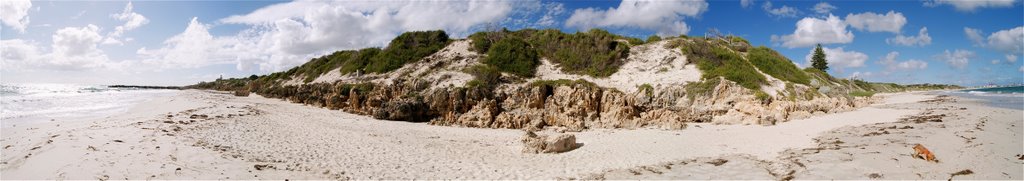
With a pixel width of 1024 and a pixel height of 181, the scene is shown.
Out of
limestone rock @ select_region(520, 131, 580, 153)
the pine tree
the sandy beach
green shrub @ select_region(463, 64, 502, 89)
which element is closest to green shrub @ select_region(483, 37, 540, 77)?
green shrub @ select_region(463, 64, 502, 89)

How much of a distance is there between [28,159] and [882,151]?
18121 millimetres

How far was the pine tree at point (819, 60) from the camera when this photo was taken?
57.0 meters

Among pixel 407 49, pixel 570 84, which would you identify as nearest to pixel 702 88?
pixel 570 84

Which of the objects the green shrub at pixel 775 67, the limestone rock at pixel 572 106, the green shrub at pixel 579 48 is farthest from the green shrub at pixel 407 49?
the green shrub at pixel 775 67

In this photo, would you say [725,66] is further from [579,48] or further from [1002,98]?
[1002,98]

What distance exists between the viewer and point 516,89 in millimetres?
21719

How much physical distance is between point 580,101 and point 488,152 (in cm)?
808

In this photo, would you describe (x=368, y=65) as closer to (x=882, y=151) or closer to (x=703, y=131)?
(x=703, y=131)

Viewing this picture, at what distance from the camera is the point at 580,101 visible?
19.8 meters

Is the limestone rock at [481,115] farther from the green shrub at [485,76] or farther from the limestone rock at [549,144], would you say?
the limestone rock at [549,144]

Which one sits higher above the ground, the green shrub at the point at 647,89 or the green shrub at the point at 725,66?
the green shrub at the point at 725,66

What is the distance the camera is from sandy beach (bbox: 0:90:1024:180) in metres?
8.77

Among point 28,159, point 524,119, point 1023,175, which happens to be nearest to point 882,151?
point 1023,175

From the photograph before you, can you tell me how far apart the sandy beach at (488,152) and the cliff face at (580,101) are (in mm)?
2415
